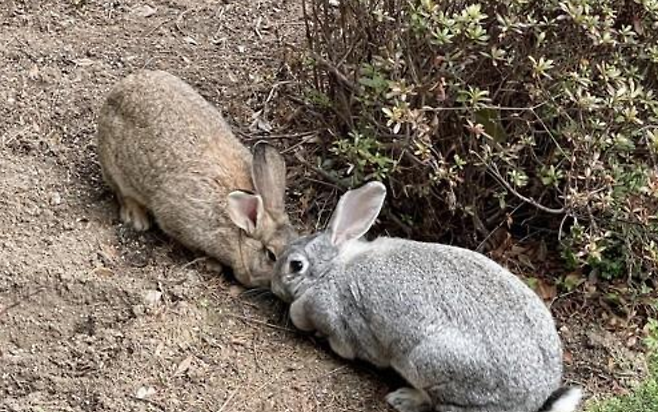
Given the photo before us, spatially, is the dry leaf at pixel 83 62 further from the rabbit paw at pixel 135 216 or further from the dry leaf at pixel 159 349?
the dry leaf at pixel 159 349

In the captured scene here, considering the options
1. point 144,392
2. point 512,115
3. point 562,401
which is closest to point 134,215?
point 144,392

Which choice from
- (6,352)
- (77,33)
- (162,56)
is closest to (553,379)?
(6,352)

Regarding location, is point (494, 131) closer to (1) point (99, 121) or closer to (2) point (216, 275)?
(2) point (216, 275)

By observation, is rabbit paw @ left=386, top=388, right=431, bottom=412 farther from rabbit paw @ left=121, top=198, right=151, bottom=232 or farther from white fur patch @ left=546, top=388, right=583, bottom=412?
rabbit paw @ left=121, top=198, right=151, bottom=232

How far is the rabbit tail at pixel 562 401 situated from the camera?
4.57 metres

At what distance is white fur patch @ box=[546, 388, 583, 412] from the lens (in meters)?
4.57

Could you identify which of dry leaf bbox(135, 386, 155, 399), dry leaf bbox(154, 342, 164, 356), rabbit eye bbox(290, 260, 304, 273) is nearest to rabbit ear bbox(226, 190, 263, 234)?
rabbit eye bbox(290, 260, 304, 273)

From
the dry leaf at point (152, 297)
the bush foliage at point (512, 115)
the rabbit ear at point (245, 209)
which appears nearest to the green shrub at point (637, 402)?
the bush foliage at point (512, 115)

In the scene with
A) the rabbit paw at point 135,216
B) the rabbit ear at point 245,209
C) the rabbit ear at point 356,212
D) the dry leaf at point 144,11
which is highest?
the dry leaf at point 144,11

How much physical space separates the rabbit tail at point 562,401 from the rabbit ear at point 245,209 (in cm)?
163

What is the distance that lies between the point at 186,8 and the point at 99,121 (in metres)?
1.40

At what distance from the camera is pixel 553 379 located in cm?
458

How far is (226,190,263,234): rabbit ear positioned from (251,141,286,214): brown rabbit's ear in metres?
0.09

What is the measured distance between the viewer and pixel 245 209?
5406mm
